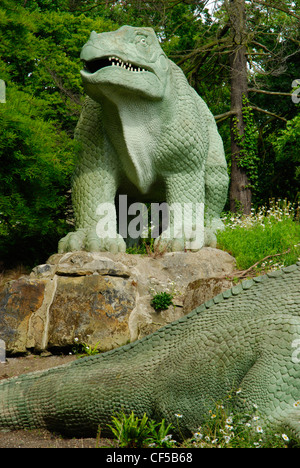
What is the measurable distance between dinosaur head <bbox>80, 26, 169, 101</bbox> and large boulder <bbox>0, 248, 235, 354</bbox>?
158 centimetres

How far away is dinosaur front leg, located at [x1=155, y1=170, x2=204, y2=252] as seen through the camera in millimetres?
5520

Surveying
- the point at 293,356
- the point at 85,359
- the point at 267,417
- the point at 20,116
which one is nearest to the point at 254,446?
the point at 267,417

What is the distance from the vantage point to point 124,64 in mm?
5121

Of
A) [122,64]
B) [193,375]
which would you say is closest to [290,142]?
[122,64]

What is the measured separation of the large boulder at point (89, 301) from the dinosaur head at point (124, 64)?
1577mm

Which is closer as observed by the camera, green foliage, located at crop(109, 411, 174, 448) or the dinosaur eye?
green foliage, located at crop(109, 411, 174, 448)

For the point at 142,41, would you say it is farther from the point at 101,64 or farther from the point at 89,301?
the point at 89,301

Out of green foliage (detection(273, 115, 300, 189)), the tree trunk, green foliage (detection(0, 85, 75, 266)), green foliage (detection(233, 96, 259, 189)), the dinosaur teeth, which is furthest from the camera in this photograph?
green foliage (detection(233, 96, 259, 189))

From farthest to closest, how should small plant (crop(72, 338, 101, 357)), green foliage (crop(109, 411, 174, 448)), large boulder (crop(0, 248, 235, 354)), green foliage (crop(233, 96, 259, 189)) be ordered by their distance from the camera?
green foliage (crop(233, 96, 259, 189)) < large boulder (crop(0, 248, 235, 354)) < small plant (crop(72, 338, 101, 357)) < green foliage (crop(109, 411, 174, 448))

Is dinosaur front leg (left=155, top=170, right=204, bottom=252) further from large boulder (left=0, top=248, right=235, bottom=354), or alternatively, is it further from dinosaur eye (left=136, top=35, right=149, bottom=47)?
dinosaur eye (left=136, top=35, right=149, bottom=47)

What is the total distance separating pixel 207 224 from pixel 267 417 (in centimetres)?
412

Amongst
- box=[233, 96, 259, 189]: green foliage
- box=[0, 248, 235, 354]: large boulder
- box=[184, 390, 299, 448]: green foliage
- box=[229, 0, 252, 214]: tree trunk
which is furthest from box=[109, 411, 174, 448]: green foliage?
box=[233, 96, 259, 189]: green foliage

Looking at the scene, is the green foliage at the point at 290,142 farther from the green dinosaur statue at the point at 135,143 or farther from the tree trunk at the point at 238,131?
the green dinosaur statue at the point at 135,143

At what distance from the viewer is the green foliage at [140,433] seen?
260cm
